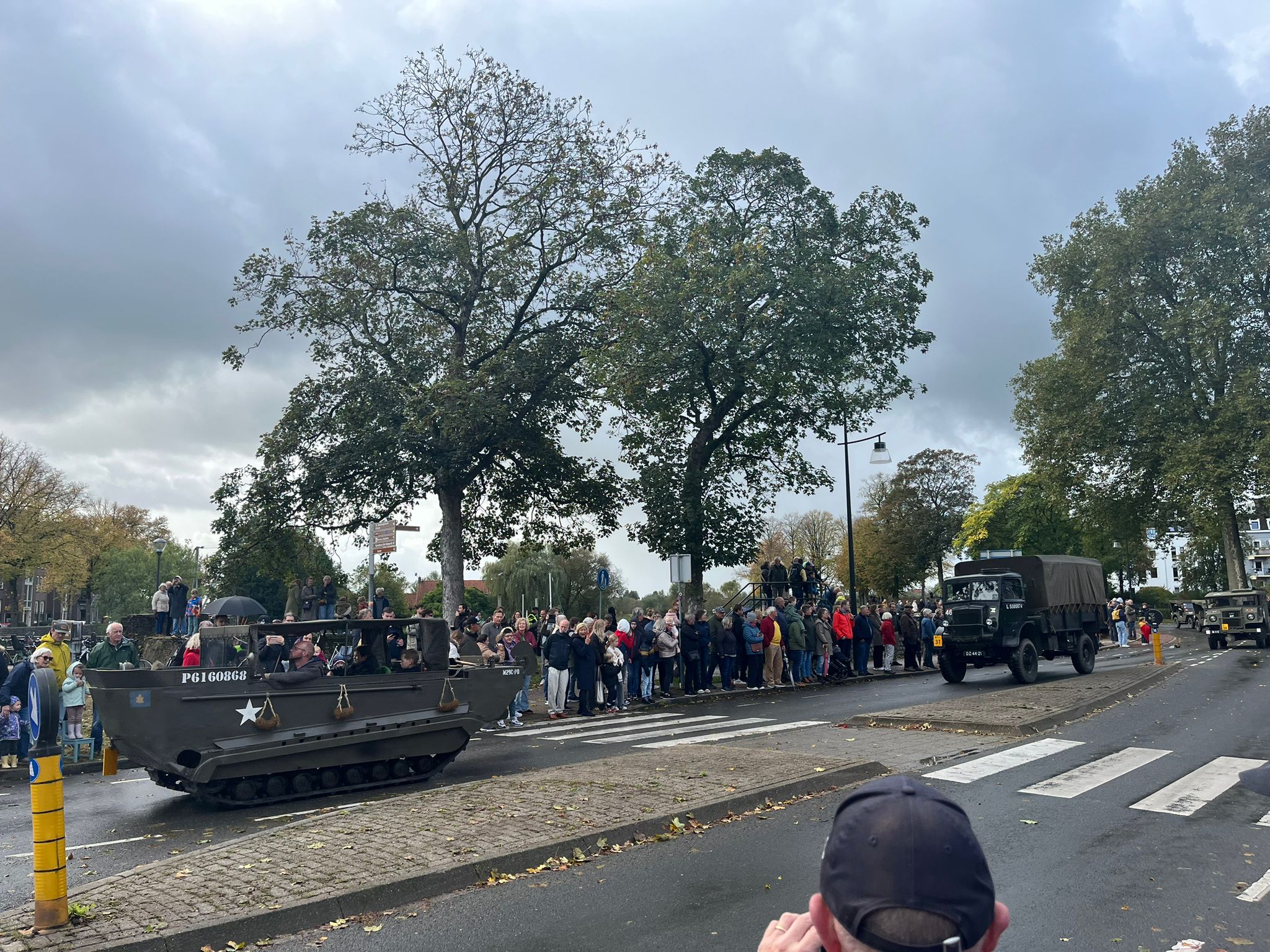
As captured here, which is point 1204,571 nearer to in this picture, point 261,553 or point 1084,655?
point 1084,655

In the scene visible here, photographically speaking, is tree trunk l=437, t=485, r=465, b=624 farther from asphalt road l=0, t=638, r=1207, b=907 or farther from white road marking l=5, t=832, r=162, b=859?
white road marking l=5, t=832, r=162, b=859

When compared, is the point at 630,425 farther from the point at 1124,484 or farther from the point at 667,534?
the point at 1124,484

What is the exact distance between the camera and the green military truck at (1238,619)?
38.6 m

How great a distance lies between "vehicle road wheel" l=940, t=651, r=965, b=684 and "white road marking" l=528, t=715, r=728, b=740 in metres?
7.75

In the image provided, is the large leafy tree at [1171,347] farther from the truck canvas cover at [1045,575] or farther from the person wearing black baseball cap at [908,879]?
the person wearing black baseball cap at [908,879]

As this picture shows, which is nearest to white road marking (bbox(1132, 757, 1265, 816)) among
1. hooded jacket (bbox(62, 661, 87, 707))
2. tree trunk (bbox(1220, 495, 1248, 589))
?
hooded jacket (bbox(62, 661, 87, 707))

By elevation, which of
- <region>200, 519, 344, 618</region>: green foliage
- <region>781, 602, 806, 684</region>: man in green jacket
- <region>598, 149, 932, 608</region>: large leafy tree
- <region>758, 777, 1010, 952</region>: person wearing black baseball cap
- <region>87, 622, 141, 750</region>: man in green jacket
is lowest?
<region>781, 602, 806, 684</region>: man in green jacket

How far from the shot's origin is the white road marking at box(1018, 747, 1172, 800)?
9562 mm

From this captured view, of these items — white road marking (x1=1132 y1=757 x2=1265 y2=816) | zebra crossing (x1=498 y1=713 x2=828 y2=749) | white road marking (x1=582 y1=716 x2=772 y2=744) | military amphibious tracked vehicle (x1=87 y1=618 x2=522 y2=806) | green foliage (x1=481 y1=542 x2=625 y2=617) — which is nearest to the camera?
white road marking (x1=1132 y1=757 x2=1265 y2=816)

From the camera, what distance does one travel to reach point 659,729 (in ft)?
51.8

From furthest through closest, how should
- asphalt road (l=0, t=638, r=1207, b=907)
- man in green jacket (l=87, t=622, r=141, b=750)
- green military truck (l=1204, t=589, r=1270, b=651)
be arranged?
1. green military truck (l=1204, t=589, r=1270, b=651)
2. man in green jacket (l=87, t=622, r=141, b=750)
3. asphalt road (l=0, t=638, r=1207, b=907)

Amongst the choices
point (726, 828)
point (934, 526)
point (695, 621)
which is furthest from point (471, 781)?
point (934, 526)

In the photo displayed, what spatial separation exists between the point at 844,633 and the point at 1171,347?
23669mm

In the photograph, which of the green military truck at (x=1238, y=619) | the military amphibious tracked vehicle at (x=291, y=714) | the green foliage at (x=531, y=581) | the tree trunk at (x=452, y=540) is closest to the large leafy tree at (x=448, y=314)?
the tree trunk at (x=452, y=540)
